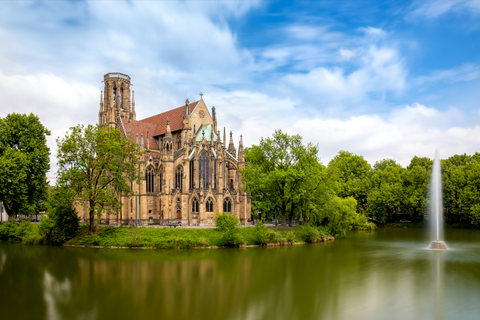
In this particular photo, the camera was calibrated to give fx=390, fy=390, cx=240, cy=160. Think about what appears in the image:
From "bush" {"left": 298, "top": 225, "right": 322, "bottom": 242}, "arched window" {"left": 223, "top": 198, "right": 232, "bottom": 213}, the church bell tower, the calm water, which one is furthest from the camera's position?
the church bell tower

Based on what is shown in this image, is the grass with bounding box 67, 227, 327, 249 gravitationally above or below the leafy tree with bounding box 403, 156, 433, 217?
below

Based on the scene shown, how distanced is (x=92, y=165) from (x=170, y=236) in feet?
38.0

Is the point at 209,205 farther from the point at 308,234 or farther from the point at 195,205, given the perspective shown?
the point at 308,234

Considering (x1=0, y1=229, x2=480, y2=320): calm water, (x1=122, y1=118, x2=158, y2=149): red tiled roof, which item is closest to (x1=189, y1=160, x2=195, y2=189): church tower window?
(x1=122, y1=118, x2=158, y2=149): red tiled roof

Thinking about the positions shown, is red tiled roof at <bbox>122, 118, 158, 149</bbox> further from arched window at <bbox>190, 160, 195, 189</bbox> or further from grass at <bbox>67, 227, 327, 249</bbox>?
grass at <bbox>67, 227, 327, 249</bbox>

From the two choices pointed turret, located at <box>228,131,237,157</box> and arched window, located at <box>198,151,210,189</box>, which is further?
pointed turret, located at <box>228,131,237,157</box>

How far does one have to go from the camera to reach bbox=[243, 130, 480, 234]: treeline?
46.9 meters

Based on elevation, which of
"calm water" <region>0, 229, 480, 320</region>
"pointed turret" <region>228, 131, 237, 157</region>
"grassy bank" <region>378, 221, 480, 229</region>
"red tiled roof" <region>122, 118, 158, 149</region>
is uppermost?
"red tiled roof" <region>122, 118, 158, 149</region>

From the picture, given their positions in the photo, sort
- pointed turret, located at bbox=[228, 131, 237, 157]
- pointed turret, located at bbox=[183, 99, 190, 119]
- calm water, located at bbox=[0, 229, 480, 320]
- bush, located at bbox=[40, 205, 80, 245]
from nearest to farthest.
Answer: calm water, located at bbox=[0, 229, 480, 320], bush, located at bbox=[40, 205, 80, 245], pointed turret, located at bbox=[183, 99, 190, 119], pointed turret, located at bbox=[228, 131, 237, 157]

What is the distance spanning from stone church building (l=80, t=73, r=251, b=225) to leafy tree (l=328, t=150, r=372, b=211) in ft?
94.3

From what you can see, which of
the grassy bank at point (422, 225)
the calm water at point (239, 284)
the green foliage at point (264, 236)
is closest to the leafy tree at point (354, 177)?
the grassy bank at point (422, 225)

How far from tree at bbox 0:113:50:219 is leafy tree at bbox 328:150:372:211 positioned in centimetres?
5263

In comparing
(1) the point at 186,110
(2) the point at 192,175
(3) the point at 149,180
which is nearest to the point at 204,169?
(2) the point at 192,175

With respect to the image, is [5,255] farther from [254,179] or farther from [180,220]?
[254,179]
